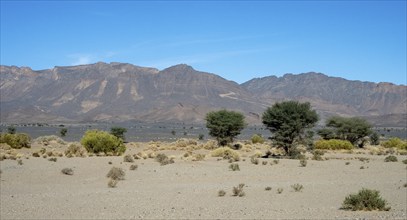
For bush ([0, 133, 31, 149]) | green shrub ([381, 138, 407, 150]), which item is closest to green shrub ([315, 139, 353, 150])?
green shrub ([381, 138, 407, 150])

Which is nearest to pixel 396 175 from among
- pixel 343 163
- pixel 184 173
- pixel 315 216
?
pixel 343 163

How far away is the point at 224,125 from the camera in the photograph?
58438 mm

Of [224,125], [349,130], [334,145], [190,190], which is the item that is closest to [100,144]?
[224,125]

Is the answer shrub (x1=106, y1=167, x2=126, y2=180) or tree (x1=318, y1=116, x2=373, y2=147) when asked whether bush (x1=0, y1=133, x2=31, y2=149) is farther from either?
tree (x1=318, y1=116, x2=373, y2=147)

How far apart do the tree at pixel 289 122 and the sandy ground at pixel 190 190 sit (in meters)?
7.66

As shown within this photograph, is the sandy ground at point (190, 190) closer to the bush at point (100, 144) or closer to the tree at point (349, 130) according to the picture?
the bush at point (100, 144)

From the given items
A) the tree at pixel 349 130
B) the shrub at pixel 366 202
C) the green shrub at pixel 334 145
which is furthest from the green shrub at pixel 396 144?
the shrub at pixel 366 202

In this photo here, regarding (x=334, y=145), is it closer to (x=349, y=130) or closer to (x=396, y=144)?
(x=349, y=130)

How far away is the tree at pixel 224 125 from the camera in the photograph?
58.6 metres

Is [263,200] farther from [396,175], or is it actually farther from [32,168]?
[32,168]

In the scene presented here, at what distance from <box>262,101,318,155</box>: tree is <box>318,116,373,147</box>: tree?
20.8 m

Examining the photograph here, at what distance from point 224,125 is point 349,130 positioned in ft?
59.3

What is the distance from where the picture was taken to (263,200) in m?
19.9

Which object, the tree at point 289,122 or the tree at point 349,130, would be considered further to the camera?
the tree at point 349,130
